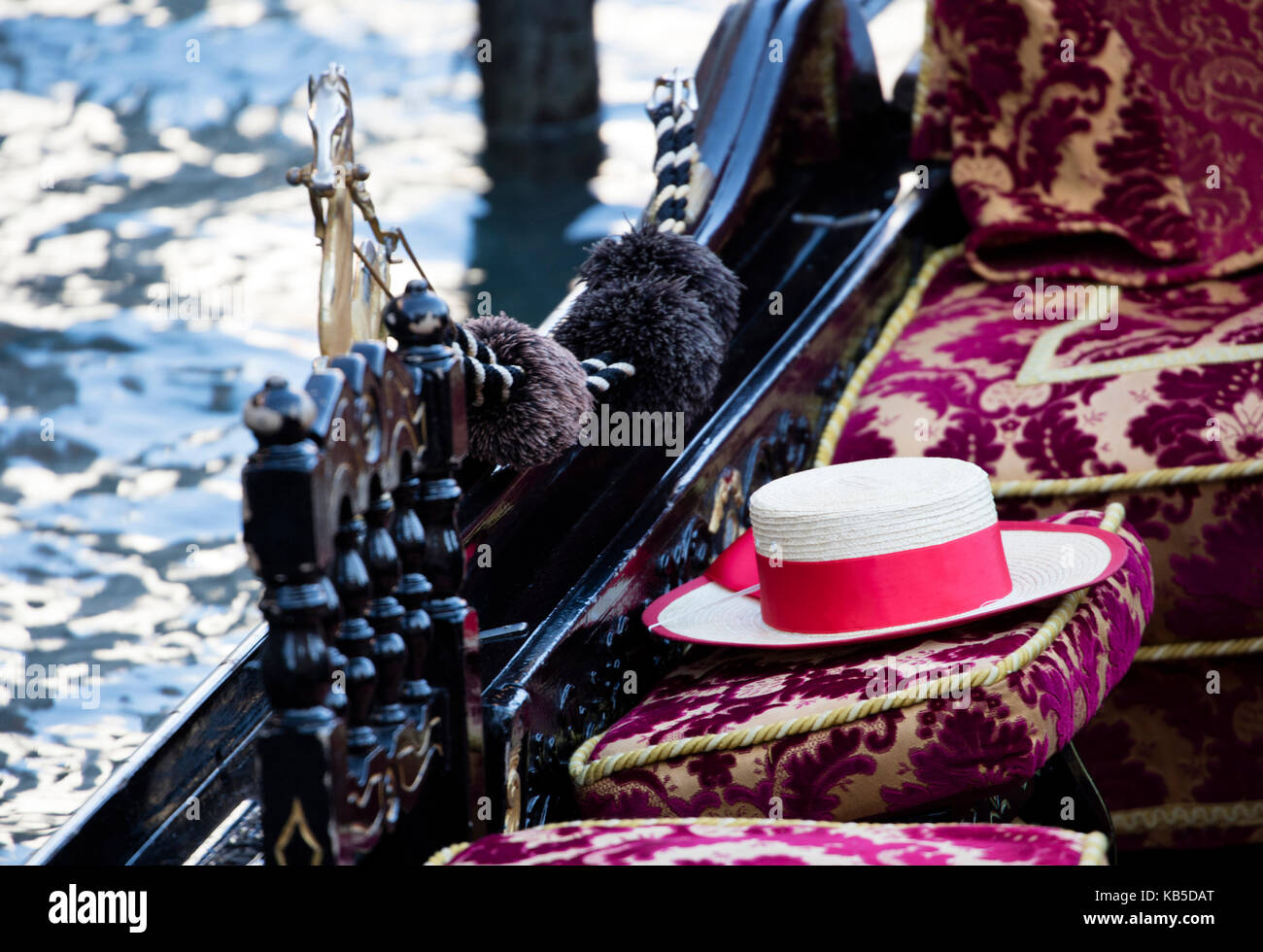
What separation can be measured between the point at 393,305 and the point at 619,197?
120 inches

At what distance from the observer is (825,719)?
999 millimetres

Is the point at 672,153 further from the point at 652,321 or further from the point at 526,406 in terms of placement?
the point at 526,406

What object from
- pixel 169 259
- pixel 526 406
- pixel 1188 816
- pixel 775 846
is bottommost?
pixel 1188 816

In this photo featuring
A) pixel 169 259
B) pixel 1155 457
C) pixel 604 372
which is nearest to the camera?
pixel 604 372

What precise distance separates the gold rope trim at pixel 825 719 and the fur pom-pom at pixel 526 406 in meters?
0.21

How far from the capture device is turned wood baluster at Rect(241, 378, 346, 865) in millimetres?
673

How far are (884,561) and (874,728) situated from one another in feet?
0.41

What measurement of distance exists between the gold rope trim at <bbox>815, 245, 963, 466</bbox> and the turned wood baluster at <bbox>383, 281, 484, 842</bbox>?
716mm
